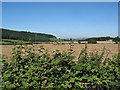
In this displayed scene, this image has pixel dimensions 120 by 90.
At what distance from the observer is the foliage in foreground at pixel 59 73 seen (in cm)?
217

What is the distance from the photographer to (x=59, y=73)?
234cm

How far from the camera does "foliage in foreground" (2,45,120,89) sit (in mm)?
2174

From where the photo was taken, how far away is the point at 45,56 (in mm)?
2445

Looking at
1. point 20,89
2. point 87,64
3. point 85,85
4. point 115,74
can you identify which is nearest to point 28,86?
point 20,89

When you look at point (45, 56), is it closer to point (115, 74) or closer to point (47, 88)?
point (47, 88)

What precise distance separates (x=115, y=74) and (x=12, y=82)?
2297 mm

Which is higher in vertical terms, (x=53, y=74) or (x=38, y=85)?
(x=53, y=74)

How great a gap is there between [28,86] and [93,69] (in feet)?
4.76

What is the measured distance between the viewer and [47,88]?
2.21 metres

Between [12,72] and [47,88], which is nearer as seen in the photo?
[47,88]

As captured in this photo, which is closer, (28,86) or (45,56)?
(28,86)

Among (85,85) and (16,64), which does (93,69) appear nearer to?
(85,85)

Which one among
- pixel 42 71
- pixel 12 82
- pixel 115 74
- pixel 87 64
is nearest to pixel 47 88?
pixel 42 71

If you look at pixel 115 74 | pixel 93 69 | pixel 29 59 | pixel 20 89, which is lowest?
pixel 20 89
